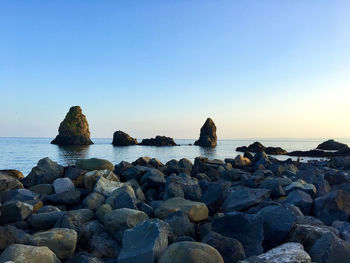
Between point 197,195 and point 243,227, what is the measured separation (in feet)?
10.3

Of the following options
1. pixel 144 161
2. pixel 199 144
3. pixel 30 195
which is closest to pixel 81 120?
pixel 199 144

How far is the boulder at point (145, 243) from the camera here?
333 cm

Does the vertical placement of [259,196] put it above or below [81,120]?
below

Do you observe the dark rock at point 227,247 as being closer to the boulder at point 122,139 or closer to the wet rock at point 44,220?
the wet rock at point 44,220

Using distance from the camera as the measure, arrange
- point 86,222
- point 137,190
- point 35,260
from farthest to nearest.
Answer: point 137,190 < point 86,222 < point 35,260

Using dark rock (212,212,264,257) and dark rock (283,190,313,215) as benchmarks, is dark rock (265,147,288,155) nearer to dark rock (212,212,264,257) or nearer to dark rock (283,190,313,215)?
dark rock (283,190,313,215)

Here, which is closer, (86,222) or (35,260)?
(35,260)

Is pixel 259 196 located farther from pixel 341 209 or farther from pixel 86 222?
pixel 86 222

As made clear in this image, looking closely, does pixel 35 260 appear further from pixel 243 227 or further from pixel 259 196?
pixel 259 196

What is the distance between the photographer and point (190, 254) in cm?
304

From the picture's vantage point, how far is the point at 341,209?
5.29 metres

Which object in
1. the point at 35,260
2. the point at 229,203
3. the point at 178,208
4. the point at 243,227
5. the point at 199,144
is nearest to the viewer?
the point at 35,260

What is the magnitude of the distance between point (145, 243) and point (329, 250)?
85.3 inches

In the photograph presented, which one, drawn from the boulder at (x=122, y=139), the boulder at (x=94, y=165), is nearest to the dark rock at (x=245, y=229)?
the boulder at (x=94, y=165)
